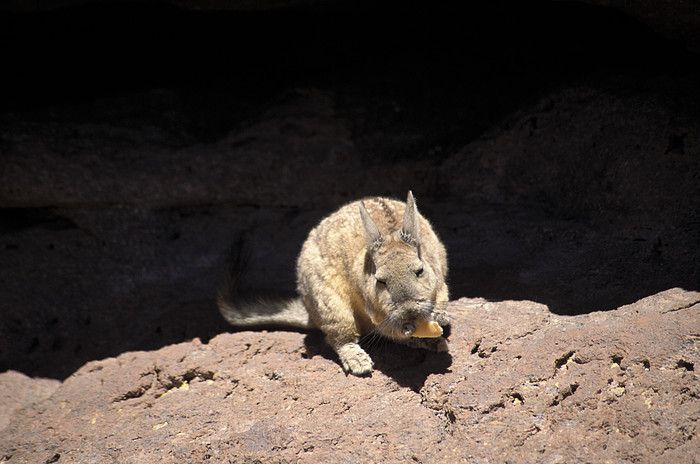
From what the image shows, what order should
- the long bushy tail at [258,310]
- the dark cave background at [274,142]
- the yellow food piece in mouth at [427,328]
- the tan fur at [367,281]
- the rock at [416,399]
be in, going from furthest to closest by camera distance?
the dark cave background at [274,142]
the long bushy tail at [258,310]
the tan fur at [367,281]
the yellow food piece in mouth at [427,328]
the rock at [416,399]

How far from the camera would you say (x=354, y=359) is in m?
4.57

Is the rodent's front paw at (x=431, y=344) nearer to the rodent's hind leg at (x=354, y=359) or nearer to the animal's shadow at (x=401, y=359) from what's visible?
the animal's shadow at (x=401, y=359)

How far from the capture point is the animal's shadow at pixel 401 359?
4.33 metres

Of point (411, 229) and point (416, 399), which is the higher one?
point (411, 229)

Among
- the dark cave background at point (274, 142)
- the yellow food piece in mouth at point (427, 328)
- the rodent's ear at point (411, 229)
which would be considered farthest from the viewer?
the dark cave background at point (274, 142)

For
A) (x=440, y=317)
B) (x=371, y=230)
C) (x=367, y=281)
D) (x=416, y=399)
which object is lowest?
(x=416, y=399)

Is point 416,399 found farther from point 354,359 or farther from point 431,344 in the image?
point 354,359

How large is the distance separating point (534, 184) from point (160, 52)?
480cm

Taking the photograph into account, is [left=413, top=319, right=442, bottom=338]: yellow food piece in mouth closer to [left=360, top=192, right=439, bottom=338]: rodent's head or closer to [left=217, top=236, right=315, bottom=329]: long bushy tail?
[left=360, top=192, right=439, bottom=338]: rodent's head

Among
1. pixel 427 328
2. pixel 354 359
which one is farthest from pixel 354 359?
pixel 427 328

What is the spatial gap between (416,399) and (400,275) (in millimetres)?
924

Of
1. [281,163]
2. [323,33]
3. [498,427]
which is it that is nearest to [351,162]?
[281,163]

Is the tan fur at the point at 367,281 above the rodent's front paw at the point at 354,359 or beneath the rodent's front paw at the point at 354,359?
above

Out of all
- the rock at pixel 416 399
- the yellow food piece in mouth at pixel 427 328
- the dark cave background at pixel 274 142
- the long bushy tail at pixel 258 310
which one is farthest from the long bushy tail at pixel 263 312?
the yellow food piece in mouth at pixel 427 328
